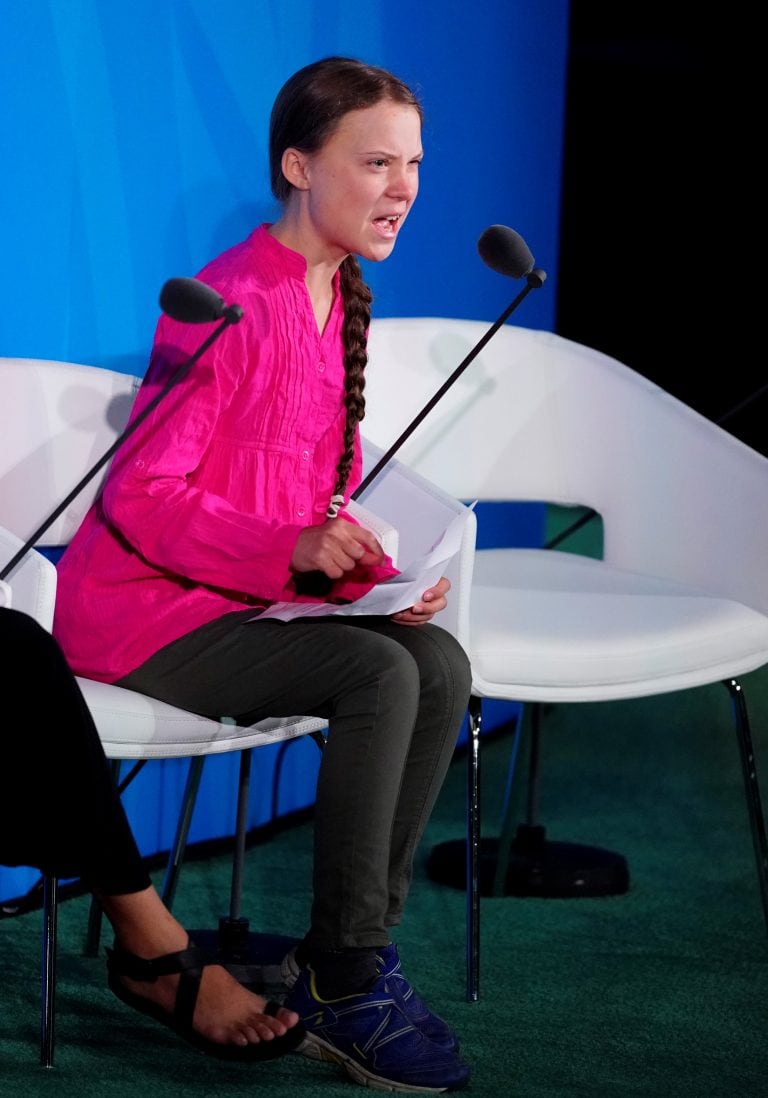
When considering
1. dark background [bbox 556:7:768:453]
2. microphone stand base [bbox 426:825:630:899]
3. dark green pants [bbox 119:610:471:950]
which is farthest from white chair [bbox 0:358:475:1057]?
dark background [bbox 556:7:768:453]

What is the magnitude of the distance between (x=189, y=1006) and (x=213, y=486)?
575mm

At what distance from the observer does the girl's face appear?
186 centimetres

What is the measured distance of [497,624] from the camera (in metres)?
2.11

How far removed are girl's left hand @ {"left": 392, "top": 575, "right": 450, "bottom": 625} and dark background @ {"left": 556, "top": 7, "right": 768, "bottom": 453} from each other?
20.3 ft

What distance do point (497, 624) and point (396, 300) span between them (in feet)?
3.37

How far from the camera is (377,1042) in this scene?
1.68 m

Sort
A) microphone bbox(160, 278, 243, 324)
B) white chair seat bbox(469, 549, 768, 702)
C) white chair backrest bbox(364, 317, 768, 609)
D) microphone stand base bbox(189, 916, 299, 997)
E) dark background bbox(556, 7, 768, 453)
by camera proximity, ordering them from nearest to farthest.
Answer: microphone bbox(160, 278, 243, 324) → microphone stand base bbox(189, 916, 299, 997) → white chair seat bbox(469, 549, 768, 702) → white chair backrest bbox(364, 317, 768, 609) → dark background bbox(556, 7, 768, 453)

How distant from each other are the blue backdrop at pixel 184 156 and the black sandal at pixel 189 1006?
71 cm

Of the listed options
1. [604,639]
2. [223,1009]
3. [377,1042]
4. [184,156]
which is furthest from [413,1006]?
[184,156]

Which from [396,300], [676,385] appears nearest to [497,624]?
[396,300]

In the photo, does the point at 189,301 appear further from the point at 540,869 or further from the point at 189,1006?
the point at 540,869

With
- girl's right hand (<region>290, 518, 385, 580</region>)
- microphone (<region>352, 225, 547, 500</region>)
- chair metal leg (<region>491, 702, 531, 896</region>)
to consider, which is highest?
microphone (<region>352, 225, 547, 500</region>)

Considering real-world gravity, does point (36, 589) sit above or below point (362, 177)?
below

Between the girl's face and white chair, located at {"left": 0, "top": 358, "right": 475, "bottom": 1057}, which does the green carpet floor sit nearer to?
white chair, located at {"left": 0, "top": 358, "right": 475, "bottom": 1057}
